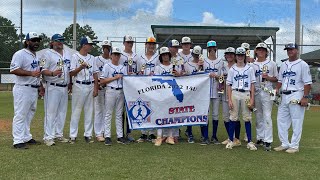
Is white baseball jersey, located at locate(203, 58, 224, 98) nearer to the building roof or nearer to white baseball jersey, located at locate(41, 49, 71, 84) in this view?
white baseball jersey, located at locate(41, 49, 71, 84)

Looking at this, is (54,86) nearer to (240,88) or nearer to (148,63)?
(148,63)

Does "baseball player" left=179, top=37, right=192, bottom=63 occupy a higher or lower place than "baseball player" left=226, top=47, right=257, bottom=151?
higher

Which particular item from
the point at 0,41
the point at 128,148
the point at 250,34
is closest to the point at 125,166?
the point at 128,148

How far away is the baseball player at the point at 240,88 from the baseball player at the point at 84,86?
2878 millimetres

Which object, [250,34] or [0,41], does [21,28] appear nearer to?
[250,34]

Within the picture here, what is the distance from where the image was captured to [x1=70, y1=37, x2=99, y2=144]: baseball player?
809 centimetres

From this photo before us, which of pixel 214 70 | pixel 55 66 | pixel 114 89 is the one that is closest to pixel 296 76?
pixel 214 70

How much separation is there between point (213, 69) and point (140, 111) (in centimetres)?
183

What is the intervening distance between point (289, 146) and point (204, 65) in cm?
243

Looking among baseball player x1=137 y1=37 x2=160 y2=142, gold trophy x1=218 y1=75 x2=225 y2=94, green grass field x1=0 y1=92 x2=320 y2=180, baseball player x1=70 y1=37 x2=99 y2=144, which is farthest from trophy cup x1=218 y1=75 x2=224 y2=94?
baseball player x1=70 y1=37 x2=99 y2=144

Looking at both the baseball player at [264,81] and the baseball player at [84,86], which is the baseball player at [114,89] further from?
the baseball player at [264,81]

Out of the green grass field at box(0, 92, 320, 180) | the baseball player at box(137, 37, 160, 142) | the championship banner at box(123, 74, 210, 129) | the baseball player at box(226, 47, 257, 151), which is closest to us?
the green grass field at box(0, 92, 320, 180)

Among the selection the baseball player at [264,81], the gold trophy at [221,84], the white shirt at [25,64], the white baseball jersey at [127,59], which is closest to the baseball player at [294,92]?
the baseball player at [264,81]

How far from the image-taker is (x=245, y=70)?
7629 millimetres
